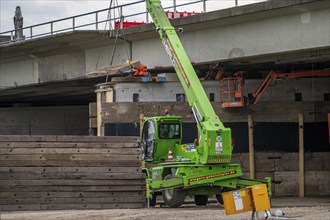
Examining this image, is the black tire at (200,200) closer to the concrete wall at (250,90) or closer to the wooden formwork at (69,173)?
the wooden formwork at (69,173)

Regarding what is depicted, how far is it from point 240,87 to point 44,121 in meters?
21.8

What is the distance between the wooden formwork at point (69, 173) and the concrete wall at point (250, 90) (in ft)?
32.0

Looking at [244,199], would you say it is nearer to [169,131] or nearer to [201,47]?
[169,131]

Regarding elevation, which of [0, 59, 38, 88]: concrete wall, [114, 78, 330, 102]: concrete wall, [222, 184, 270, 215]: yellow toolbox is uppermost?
[0, 59, 38, 88]: concrete wall

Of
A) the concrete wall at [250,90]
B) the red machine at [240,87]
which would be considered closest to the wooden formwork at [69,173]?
the red machine at [240,87]

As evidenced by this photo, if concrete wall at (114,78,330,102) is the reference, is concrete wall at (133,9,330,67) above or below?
above

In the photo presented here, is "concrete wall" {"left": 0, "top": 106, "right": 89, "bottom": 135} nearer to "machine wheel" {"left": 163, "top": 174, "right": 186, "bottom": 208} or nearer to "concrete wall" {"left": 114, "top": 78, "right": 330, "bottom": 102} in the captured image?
"concrete wall" {"left": 114, "top": 78, "right": 330, "bottom": 102}

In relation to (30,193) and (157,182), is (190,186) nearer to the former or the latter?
(157,182)

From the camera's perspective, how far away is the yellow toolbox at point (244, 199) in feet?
56.3

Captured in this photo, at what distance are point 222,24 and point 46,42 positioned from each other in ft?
39.2

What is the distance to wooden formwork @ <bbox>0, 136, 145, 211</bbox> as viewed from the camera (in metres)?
23.0

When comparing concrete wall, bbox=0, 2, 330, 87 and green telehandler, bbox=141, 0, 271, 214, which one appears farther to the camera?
concrete wall, bbox=0, 2, 330, 87

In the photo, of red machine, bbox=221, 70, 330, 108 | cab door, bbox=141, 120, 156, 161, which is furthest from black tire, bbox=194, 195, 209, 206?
red machine, bbox=221, 70, 330, 108

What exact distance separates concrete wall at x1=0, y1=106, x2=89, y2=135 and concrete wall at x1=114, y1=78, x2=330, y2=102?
722 inches
